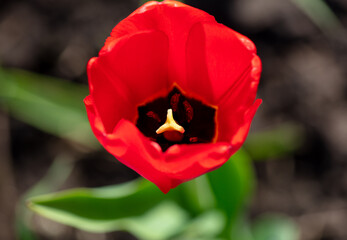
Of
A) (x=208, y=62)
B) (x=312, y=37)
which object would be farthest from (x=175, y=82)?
(x=312, y=37)

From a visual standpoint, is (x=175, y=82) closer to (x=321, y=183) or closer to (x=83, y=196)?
(x=83, y=196)

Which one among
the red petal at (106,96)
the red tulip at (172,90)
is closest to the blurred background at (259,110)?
the red tulip at (172,90)

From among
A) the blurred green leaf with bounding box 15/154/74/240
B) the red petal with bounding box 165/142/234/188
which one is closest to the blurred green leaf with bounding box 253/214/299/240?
the blurred green leaf with bounding box 15/154/74/240

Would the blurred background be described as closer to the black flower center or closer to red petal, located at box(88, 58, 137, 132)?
the black flower center

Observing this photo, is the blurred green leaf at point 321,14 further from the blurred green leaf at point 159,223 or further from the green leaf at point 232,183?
the blurred green leaf at point 159,223

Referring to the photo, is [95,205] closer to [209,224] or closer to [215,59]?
[209,224]

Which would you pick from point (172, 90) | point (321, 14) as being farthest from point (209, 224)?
point (321, 14)
